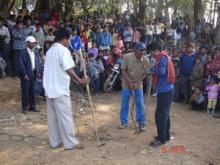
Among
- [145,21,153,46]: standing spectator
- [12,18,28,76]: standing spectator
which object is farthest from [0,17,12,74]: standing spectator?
[145,21,153,46]: standing spectator

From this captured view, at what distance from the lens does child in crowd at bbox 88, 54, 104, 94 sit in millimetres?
13586

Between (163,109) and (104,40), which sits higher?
(104,40)

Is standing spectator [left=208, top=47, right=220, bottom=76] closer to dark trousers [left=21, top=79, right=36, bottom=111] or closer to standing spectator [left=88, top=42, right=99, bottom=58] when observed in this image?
standing spectator [left=88, top=42, right=99, bottom=58]

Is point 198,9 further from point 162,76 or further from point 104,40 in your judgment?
point 162,76

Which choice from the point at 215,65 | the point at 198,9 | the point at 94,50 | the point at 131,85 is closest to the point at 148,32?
the point at 198,9

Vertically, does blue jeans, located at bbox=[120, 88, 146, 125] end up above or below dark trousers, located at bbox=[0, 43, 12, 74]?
below

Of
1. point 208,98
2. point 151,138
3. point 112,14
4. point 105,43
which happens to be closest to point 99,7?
point 112,14

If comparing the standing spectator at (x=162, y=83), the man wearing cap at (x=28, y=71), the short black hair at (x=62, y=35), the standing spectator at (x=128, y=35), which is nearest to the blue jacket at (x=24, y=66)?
the man wearing cap at (x=28, y=71)

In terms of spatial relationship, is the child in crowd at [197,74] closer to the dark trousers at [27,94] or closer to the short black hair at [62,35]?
the dark trousers at [27,94]

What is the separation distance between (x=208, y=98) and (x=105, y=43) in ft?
18.6

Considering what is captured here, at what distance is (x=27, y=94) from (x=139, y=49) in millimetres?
2981

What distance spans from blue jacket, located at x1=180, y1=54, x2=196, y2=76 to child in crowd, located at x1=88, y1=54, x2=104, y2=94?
270 centimetres

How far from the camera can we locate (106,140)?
8.12 metres

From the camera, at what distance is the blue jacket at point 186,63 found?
1259 centimetres
